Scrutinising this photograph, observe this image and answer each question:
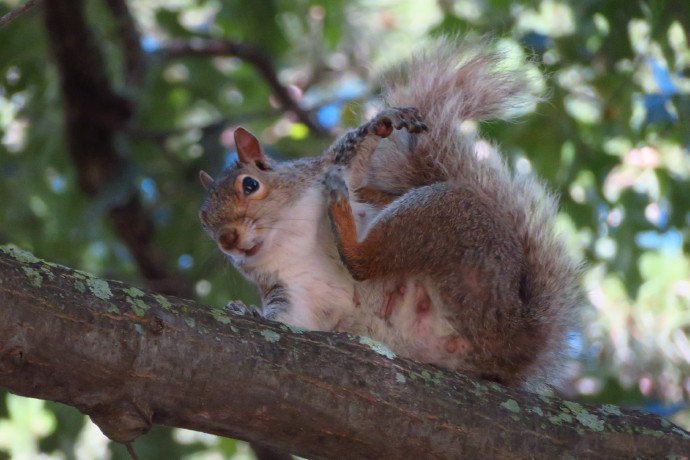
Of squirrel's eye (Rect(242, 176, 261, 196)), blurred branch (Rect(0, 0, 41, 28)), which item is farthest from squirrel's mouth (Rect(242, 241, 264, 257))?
blurred branch (Rect(0, 0, 41, 28))

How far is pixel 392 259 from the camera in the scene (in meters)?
2.46

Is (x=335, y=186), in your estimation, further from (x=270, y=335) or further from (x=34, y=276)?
(x=34, y=276)

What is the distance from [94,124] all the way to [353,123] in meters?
1.68

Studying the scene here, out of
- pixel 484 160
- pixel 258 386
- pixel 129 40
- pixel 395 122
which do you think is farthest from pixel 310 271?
pixel 129 40

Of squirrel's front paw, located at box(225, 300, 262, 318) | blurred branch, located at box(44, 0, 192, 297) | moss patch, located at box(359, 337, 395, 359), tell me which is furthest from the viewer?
blurred branch, located at box(44, 0, 192, 297)

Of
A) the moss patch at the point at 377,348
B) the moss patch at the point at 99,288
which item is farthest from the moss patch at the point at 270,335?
the moss patch at the point at 99,288

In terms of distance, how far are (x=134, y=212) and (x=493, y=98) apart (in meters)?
2.13

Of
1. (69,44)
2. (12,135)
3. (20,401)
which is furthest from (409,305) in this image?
(12,135)

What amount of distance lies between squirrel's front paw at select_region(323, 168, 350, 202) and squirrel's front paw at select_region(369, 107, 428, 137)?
15cm

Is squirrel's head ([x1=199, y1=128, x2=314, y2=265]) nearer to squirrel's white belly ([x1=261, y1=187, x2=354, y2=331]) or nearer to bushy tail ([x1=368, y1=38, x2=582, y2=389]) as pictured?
squirrel's white belly ([x1=261, y1=187, x2=354, y2=331])

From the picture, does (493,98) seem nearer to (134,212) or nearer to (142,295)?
(142,295)

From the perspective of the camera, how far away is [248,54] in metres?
4.70

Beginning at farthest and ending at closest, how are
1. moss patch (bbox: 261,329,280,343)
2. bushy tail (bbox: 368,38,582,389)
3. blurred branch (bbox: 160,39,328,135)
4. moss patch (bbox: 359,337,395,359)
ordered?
1. blurred branch (bbox: 160,39,328,135)
2. bushy tail (bbox: 368,38,582,389)
3. moss patch (bbox: 359,337,395,359)
4. moss patch (bbox: 261,329,280,343)

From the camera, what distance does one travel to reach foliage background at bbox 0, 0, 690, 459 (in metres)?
3.85
